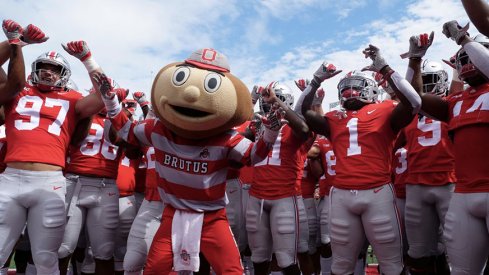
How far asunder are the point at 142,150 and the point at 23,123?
169cm

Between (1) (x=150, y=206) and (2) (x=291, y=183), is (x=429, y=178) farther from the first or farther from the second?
(1) (x=150, y=206)

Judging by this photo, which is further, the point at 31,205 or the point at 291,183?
the point at 291,183

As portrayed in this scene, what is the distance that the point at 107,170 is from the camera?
18.1 feet

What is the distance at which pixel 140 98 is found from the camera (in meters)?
7.18

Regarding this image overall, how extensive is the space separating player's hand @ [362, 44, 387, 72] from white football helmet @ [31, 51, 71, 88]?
3207mm

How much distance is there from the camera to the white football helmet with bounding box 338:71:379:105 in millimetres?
4762

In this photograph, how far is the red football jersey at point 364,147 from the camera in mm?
4281

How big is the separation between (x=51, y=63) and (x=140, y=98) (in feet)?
8.23

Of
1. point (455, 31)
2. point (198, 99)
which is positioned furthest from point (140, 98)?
point (455, 31)

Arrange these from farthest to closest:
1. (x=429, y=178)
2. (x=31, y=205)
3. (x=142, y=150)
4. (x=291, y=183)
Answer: (x=142, y=150)
(x=291, y=183)
(x=429, y=178)
(x=31, y=205)

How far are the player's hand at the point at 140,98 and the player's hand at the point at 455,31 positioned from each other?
4744 millimetres

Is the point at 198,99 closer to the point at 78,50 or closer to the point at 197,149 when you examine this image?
the point at 197,149

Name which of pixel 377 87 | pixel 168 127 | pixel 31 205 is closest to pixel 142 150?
pixel 31 205

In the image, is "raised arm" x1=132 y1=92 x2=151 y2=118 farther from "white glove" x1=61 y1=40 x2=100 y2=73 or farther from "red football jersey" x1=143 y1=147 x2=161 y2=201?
"white glove" x1=61 y1=40 x2=100 y2=73
